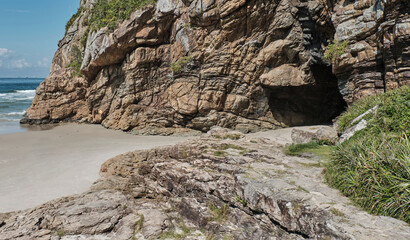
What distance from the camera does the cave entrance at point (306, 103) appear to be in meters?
14.4

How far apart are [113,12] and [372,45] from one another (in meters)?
14.6

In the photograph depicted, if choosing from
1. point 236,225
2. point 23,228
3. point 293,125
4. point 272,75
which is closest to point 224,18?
point 272,75

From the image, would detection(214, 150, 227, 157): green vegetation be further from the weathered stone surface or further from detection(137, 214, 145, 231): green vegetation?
the weathered stone surface

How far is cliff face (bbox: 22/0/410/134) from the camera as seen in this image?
13375 millimetres

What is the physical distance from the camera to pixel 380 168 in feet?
11.9

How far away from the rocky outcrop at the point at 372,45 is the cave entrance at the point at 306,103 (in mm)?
2891

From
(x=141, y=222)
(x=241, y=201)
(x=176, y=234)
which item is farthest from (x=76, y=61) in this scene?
(x=241, y=201)

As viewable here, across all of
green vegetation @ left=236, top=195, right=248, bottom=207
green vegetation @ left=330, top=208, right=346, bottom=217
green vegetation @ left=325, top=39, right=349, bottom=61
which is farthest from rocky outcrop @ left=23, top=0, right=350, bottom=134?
green vegetation @ left=330, top=208, right=346, bottom=217

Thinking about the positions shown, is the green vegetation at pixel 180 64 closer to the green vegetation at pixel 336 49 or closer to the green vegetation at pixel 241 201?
the green vegetation at pixel 336 49

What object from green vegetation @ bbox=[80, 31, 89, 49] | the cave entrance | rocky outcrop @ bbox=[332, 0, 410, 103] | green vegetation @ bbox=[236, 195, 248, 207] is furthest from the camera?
green vegetation @ bbox=[80, 31, 89, 49]

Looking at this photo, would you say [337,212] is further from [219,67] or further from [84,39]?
[84,39]

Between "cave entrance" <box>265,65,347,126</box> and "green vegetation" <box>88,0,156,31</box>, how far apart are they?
31.2 ft

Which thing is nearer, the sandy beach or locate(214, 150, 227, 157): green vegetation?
locate(214, 150, 227, 157): green vegetation

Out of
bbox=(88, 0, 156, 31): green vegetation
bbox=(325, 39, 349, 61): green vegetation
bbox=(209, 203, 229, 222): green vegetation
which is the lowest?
bbox=(209, 203, 229, 222): green vegetation
